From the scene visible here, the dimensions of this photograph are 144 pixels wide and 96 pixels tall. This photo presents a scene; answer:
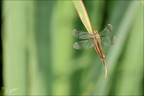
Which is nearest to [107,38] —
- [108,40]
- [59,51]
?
[108,40]

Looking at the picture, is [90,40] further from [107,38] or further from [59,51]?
[59,51]

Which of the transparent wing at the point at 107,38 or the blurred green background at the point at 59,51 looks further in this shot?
the blurred green background at the point at 59,51

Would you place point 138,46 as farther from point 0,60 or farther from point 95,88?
point 0,60

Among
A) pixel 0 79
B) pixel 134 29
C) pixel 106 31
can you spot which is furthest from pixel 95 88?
pixel 0 79

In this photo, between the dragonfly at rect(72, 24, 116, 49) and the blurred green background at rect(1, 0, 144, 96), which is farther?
the blurred green background at rect(1, 0, 144, 96)

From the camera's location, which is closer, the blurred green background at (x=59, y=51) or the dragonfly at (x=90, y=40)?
the dragonfly at (x=90, y=40)

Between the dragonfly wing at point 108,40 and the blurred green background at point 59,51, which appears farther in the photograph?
the blurred green background at point 59,51

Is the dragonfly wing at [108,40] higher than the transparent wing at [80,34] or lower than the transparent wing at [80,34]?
lower

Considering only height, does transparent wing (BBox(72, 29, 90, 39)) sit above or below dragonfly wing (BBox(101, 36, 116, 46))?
above
